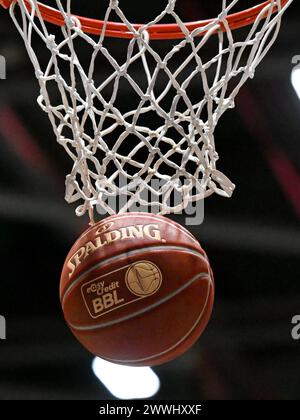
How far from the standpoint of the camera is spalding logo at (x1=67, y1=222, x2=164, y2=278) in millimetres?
1241

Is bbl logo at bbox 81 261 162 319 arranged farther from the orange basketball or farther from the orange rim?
the orange rim

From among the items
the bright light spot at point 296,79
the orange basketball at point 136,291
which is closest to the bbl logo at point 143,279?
the orange basketball at point 136,291

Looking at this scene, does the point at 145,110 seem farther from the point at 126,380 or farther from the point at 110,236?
the point at 126,380

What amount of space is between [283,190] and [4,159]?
0.94 meters

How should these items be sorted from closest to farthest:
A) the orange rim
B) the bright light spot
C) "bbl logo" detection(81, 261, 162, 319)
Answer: "bbl logo" detection(81, 261, 162, 319), the orange rim, the bright light spot

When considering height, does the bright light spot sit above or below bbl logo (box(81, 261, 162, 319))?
above

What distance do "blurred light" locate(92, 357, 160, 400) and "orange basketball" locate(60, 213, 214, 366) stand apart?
1.21 m

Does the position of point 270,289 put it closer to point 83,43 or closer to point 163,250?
point 83,43

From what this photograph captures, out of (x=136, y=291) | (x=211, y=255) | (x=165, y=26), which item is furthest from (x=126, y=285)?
(x=211, y=255)

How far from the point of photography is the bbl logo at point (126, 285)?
1201 mm

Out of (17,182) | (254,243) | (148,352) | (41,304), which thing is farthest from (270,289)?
(148,352)

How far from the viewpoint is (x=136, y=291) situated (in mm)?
1203

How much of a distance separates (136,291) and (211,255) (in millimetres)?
1273

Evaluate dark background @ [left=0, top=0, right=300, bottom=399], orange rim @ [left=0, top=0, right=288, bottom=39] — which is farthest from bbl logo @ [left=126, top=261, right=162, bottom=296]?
dark background @ [left=0, top=0, right=300, bottom=399]
